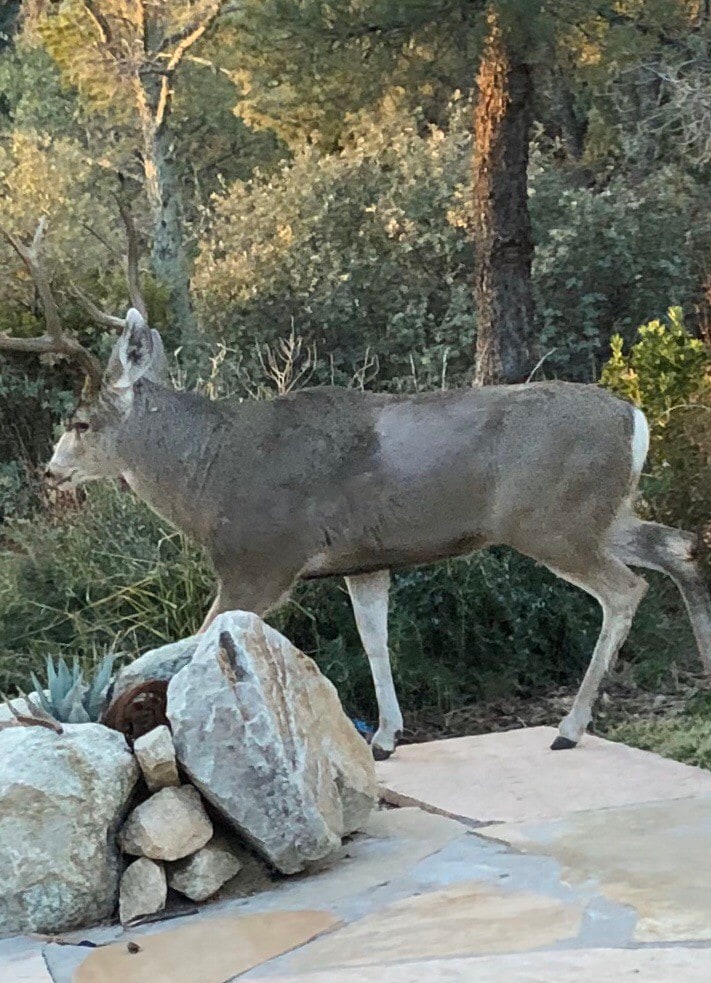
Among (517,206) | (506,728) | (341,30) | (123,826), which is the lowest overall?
(506,728)

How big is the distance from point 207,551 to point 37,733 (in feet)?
6.50

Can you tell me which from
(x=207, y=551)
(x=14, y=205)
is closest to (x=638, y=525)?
(x=207, y=551)

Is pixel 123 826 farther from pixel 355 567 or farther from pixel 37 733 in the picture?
pixel 355 567

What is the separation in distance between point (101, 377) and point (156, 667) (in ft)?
6.70

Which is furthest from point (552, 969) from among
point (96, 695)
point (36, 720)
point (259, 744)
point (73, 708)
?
point (96, 695)

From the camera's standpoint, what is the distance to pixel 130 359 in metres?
6.64

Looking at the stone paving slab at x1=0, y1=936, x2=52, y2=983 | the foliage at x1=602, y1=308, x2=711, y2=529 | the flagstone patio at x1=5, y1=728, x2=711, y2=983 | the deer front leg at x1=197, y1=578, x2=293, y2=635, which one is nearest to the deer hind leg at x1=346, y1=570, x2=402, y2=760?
the deer front leg at x1=197, y1=578, x2=293, y2=635

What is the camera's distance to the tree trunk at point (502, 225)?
9.17 m

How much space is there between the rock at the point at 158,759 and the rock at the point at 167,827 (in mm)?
36

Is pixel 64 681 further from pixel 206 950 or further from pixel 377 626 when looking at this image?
pixel 377 626

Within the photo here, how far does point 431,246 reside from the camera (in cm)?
1443

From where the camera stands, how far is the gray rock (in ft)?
16.6

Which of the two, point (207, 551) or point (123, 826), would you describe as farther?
point (207, 551)

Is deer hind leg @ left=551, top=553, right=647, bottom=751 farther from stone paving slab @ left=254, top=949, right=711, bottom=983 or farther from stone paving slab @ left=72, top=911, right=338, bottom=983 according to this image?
stone paving slab @ left=254, top=949, right=711, bottom=983
